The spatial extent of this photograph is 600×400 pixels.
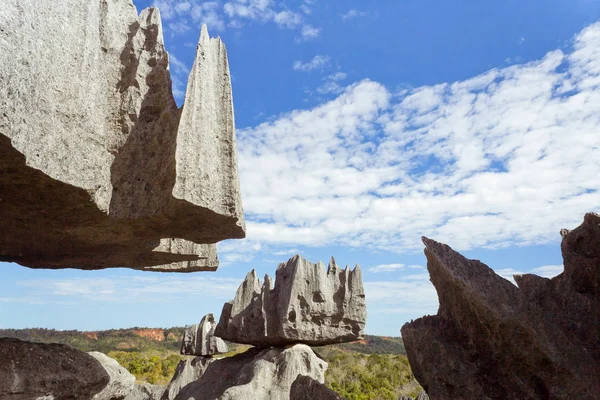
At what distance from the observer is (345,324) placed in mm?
11609

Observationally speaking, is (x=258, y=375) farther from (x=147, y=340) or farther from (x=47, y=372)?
(x=147, y=340)

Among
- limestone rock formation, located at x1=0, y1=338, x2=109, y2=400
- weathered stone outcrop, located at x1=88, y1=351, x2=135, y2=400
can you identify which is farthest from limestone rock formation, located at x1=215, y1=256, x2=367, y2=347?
limestone rock formation, located at x1=0, y1=338, x2=109, y2=400

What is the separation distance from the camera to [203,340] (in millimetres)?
14938

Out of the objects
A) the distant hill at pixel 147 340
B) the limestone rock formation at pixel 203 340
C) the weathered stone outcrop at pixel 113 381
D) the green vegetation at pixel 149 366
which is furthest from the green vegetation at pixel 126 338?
the weathered stone outcrop at pixel 113 381

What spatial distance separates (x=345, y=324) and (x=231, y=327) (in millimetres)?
3017

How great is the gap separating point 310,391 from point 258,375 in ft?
20.5

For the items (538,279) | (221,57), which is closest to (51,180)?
(221,57)

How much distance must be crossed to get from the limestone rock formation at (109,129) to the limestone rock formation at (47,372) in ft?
3.82

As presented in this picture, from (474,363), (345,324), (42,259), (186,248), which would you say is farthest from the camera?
(345,324)

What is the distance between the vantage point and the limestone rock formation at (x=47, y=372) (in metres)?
4.10

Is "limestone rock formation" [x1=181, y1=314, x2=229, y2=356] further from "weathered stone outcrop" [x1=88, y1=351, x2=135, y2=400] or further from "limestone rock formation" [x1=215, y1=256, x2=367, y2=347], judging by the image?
"weathered stone outcrop" [x1=88, y1=351, x2=135, y2=400]

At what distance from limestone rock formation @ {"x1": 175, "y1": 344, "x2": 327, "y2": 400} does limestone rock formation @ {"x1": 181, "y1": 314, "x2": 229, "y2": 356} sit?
2.31m

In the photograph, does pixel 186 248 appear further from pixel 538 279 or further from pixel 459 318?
pixel 538 279

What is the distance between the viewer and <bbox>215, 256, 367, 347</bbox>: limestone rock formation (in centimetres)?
1121
